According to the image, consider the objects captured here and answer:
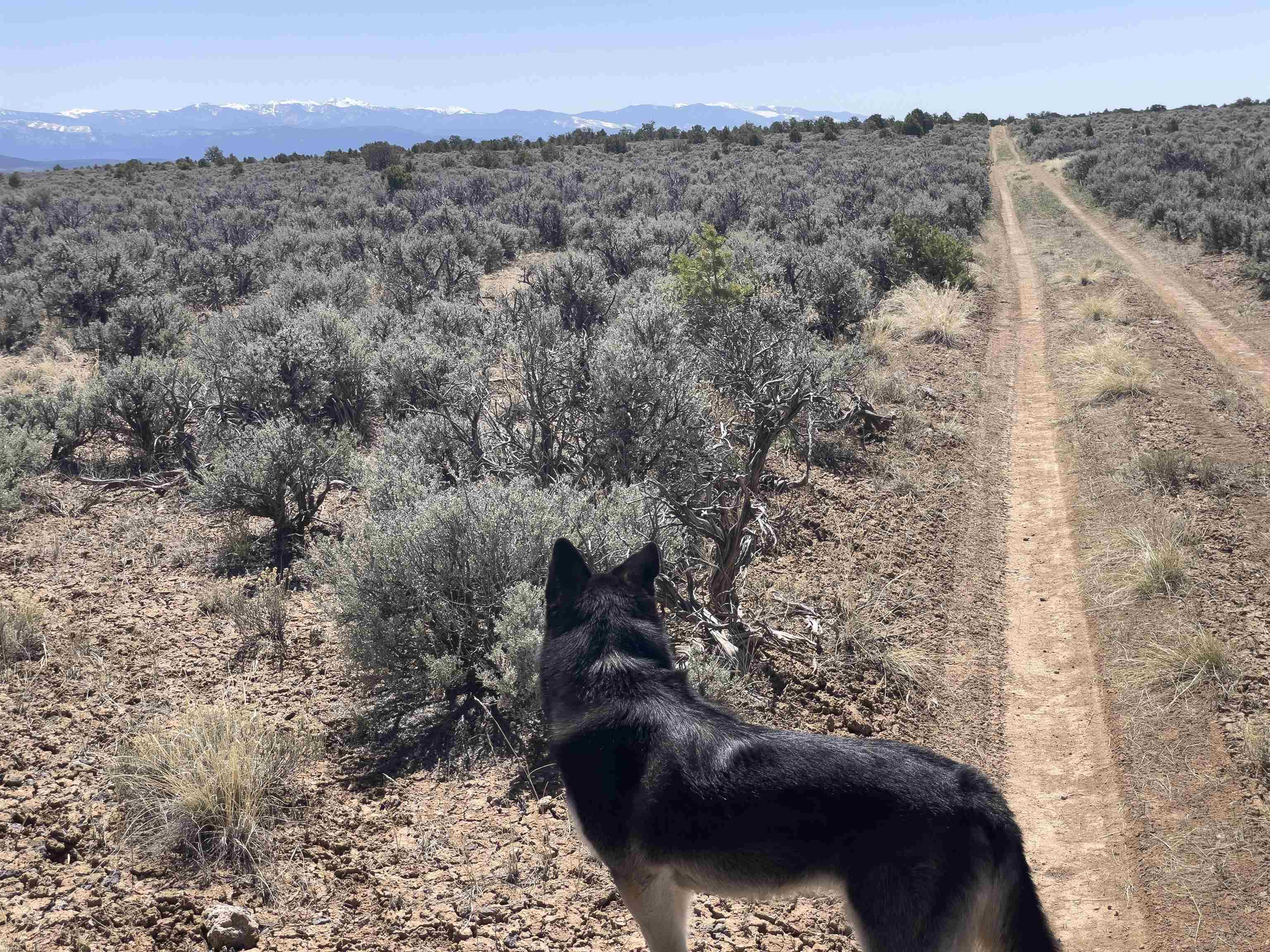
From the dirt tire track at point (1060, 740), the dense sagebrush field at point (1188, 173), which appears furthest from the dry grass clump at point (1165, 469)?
the dense sagebrush field at point (1188, 173)

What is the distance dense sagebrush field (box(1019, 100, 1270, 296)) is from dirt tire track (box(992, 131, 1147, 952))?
12324 mm

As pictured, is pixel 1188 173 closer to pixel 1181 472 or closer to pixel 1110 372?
pixel 1110 372

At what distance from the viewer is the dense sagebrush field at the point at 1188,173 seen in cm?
1931

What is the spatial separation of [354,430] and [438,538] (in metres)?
4.83

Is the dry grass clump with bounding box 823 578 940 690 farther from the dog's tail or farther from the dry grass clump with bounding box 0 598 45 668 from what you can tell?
the dry grass clump with bounding box 0 598 45 668

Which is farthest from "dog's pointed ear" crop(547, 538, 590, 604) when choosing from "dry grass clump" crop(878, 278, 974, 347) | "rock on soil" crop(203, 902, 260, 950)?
"dry grass clump" crop(878, 278, 974, 347)

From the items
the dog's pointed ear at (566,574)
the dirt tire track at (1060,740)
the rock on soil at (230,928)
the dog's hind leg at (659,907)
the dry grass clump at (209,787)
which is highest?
the dog's pointed ear at (566,574)

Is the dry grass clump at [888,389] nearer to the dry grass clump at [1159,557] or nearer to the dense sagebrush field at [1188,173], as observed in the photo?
the dry grass clump at [1159,557]

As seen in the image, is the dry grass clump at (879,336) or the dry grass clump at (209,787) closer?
the dry grass clump at (209,787)

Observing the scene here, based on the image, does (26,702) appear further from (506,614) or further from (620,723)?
(620,723)

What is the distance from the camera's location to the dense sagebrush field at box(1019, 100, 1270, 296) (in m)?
19.3

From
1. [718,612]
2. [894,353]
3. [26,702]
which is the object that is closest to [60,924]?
[26,702]

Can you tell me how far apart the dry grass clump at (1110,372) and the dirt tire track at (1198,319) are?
1.30 meters

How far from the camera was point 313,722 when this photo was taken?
4.44 meters
